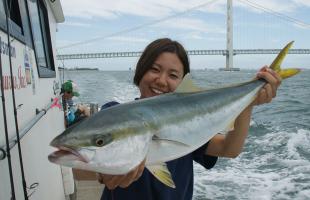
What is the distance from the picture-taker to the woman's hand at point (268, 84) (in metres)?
2.30

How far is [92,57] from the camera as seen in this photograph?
72.9 m

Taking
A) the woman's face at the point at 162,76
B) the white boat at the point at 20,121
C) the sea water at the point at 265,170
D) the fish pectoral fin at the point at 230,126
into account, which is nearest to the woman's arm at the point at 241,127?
the fish pectoral fin at the point at 230,126

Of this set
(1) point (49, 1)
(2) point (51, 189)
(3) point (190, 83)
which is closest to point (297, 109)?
Answer: (1) point (49, 1)

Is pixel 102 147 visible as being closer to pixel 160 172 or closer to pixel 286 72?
pixel 160 172

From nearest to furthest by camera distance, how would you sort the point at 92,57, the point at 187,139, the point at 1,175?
1. the point at 187,139
2. the point at 1,175
3. the point at 92,57

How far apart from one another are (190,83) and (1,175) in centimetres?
102

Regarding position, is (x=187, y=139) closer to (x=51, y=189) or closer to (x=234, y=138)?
(x=234, y=138)

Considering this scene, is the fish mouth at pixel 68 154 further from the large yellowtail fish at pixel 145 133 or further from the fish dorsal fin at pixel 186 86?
the fish dorsal fin at pixel 186 86

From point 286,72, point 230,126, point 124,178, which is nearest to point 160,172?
point 124,178

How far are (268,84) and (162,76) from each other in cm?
61

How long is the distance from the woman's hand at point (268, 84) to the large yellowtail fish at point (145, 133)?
1.03 feet

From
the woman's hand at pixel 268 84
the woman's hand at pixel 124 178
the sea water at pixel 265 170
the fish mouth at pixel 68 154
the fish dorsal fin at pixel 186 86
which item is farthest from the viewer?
the sea water at pixel 265 170

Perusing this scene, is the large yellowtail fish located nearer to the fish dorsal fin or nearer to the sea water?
the fish dorsal fin

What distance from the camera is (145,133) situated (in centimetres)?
160
